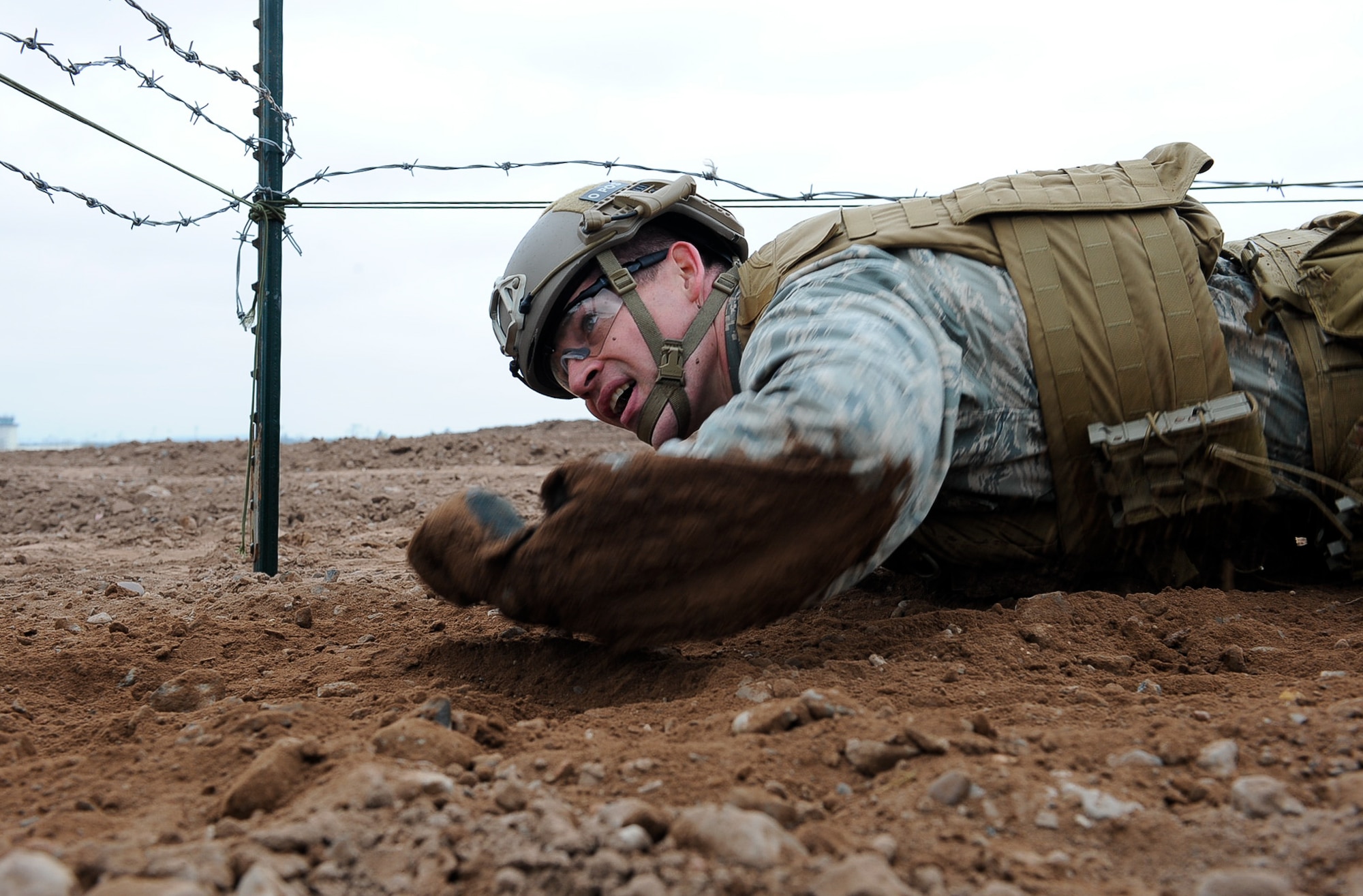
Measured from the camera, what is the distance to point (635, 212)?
2934 mm

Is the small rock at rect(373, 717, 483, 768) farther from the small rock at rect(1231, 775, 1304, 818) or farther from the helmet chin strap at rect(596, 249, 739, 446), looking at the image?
the helmet chin strap at rect(596, 249, 739, 446)

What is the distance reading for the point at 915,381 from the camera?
1.99 metres

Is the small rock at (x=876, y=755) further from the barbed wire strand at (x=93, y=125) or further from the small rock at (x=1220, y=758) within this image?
the barbed wire strand at (x=93, y=125)

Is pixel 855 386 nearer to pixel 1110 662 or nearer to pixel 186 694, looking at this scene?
pixel 1110 662

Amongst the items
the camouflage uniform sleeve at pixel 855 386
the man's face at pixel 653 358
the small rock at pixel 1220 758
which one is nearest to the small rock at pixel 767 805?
the small rock at pixel 1220 758

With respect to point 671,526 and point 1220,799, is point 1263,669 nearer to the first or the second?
point 1220,799

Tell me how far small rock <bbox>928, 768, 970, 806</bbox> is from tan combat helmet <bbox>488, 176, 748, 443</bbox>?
170 centimetres

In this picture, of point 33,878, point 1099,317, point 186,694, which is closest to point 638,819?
point 33,878

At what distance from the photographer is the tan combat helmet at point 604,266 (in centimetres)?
286

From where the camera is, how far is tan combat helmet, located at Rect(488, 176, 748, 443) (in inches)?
113

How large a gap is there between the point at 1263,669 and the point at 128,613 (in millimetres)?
3053

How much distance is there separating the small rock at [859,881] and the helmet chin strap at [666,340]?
6.12 feet

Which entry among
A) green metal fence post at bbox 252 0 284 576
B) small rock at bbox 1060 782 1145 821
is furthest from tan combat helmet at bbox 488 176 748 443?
small rock at bbox 1060 782 1145 821

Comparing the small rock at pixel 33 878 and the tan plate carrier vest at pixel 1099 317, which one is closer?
the small rock at pixel 33 878
